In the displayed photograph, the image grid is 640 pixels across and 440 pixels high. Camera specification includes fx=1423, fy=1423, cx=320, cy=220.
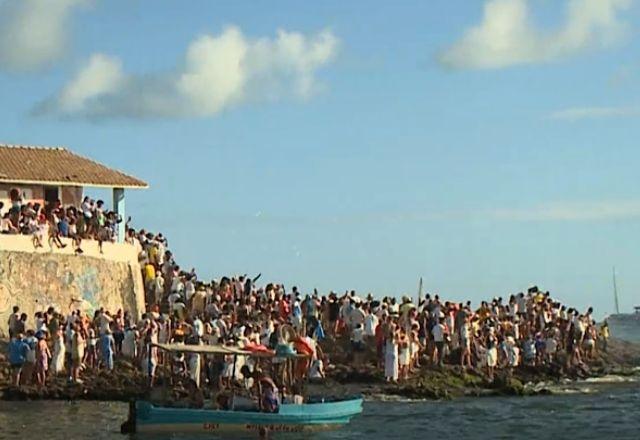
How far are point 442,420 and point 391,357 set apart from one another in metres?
4.68

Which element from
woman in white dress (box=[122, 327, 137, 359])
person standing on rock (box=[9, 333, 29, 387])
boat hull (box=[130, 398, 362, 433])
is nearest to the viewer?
boat hull (box=[130, 398, 362, 433])

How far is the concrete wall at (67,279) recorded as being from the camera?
43625 mm

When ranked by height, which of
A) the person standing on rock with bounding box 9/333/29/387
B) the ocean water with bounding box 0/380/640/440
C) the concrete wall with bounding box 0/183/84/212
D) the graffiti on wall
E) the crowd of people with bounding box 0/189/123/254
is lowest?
the ocean water with bounding box 0/380/640/440

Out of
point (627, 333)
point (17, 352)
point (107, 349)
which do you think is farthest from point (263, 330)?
point (627, 333)

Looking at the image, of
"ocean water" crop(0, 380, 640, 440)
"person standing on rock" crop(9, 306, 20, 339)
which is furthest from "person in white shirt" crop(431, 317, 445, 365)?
"person standing on rock" crop(9, 306, 20, 339)

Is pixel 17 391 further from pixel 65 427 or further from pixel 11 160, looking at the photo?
pixel 11 160

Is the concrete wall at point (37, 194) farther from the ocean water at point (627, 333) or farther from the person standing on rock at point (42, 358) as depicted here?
the ocean water at point (627, 333)

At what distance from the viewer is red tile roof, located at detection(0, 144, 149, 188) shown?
155ft

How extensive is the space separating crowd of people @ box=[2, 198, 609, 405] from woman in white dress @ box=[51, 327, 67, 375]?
3 centimetres

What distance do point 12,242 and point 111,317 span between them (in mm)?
3884

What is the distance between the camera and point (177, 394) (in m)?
34.5

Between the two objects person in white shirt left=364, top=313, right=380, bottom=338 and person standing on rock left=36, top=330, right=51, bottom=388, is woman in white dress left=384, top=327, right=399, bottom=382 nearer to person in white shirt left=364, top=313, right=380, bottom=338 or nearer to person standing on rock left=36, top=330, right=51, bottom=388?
person in white shirt left=364, top=313, right=380, bottom=338

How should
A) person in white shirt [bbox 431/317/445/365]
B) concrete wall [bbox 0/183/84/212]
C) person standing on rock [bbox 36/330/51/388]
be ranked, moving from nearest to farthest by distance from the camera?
person standing on rock [bbox 36/330/51/388] → person in white shirt [bbox 431/317/445/365] → concrete wall [bbox 0/183/84/212]

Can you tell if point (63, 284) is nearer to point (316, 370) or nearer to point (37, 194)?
point (37, 194)
